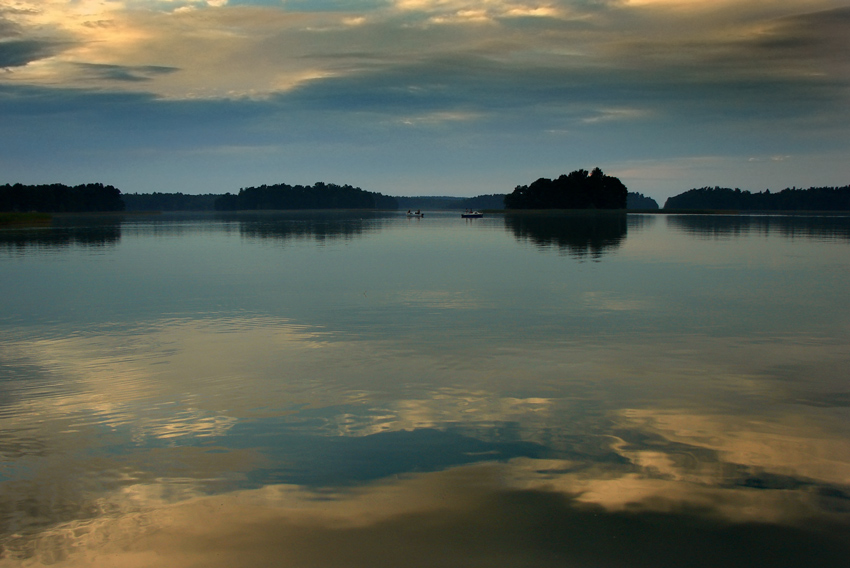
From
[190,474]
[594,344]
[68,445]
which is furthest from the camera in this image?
[594,344]

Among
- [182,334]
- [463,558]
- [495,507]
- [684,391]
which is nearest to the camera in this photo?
[463,558]

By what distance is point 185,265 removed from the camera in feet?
144

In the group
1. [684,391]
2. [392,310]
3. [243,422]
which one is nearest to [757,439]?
[684,391]

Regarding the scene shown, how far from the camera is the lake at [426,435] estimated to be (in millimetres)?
7918

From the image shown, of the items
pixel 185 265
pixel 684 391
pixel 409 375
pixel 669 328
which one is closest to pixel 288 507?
pixel 409 375

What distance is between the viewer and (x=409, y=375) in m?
15.2

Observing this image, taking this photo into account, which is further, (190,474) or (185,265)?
(185,265)

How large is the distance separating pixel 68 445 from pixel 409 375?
6.96 metres

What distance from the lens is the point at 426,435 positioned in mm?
11172

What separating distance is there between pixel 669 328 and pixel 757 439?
33.5ft

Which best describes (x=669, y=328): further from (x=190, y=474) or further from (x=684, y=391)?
(x=190, y=474)

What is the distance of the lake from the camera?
792 centimetres

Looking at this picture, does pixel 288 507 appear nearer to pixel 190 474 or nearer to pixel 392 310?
pixel 190 474

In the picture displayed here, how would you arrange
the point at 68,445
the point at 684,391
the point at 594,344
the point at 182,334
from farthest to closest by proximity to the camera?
the point at 182,334 < the point at 594,344 < the point at 684,391 < the point at 68,445
